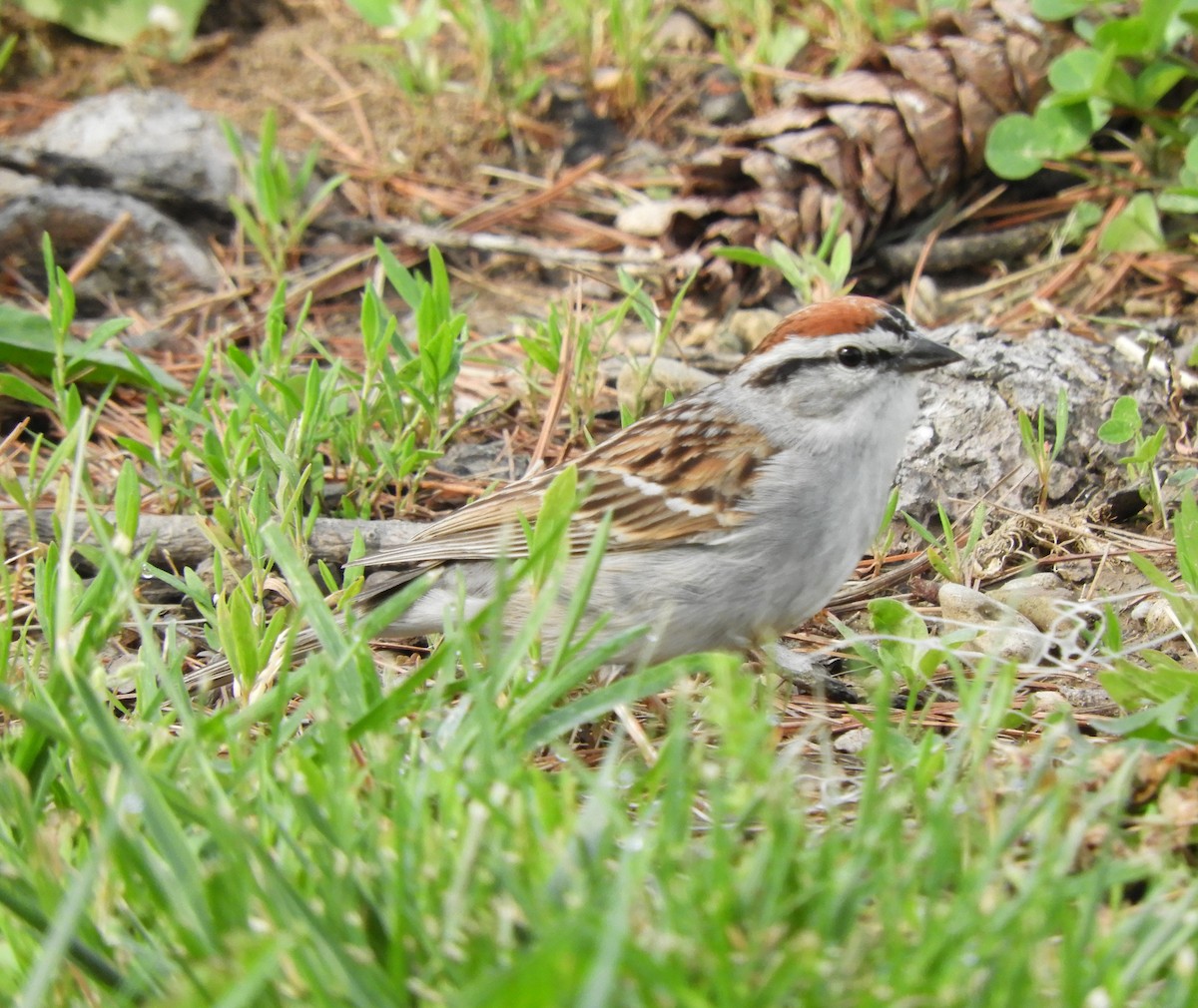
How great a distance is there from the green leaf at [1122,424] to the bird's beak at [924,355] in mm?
433

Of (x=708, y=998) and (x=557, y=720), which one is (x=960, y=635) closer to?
(x=557, y=720)

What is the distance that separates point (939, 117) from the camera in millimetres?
4348

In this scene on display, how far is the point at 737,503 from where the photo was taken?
2.83 metres

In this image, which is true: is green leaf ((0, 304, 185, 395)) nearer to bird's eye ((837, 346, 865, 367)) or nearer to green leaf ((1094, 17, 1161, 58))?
bird's eye ((837, 346, 865, 367))

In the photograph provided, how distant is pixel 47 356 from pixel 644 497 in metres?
1.61

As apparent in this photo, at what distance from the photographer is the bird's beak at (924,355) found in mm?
2938

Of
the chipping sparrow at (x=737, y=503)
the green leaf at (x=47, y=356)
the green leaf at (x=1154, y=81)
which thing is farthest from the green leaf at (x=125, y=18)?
the green leaf at (x=1154, y=81)

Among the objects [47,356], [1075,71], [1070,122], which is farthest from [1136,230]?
[47,356]

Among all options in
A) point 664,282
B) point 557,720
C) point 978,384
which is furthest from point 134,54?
point 557,720

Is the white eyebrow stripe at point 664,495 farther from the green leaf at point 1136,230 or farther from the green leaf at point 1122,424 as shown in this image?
the green leaf at point 1136,230

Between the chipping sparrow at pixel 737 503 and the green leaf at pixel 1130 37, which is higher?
the green leaf at pixel 1130 37

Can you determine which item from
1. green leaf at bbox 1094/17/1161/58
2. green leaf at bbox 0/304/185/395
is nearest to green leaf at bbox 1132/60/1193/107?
green leaf at bbox 1094/17/1161/58

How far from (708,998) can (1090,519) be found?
2.09 metres

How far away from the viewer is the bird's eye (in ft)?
9.75
